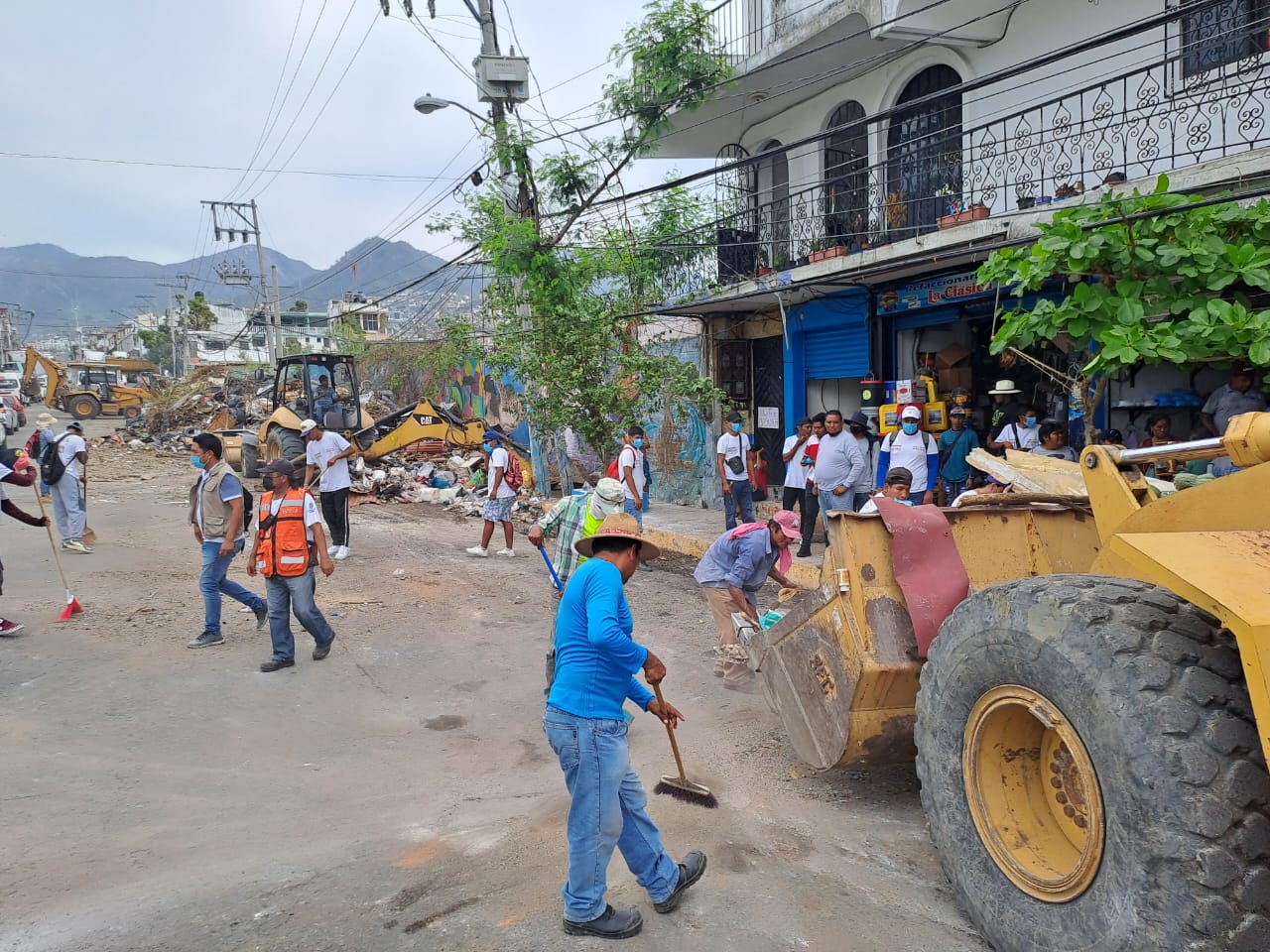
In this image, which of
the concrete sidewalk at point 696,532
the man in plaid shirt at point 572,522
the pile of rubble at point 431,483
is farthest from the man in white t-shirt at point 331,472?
the man in plaid shirt at point 572,522

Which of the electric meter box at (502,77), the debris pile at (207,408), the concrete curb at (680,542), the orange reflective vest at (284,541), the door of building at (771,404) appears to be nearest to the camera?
the orange reflective vest at (284,541)

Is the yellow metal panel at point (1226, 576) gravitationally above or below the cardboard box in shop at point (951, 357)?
below

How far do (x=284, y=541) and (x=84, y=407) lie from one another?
1482 inches

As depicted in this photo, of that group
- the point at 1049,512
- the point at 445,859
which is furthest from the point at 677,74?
the point at 445,859

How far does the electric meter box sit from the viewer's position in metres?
11.9

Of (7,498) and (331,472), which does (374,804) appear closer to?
(7,498)

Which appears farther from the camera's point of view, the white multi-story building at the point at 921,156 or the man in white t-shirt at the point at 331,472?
the man in white t-shirt at the point at 331,472

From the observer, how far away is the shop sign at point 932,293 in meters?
10.2

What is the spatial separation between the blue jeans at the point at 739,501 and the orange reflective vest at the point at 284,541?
5.78 meters

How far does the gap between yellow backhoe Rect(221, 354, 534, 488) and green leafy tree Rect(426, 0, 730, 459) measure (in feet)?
15.1

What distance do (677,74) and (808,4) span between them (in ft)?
6.16

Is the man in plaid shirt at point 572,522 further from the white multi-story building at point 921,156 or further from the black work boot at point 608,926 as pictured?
the white multi-story building at point 921,156

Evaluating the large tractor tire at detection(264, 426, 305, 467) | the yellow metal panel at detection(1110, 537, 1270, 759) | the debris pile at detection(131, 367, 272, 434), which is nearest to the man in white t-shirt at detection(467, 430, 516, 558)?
the large tractor tire at detection(264, 426, 305, 467)

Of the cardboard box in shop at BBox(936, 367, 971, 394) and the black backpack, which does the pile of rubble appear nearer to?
the black backpack
